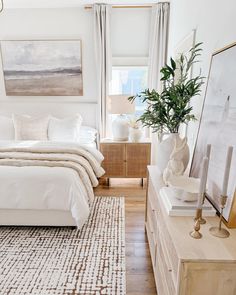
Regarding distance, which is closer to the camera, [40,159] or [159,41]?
[40,159]

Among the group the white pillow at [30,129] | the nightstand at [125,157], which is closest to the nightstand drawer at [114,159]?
the nightstand at [125,157]

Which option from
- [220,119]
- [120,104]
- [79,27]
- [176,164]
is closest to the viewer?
[220,119]

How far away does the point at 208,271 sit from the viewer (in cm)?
98

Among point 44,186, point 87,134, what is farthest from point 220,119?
point 87,134

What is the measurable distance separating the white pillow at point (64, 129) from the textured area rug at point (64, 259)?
147 centimetres

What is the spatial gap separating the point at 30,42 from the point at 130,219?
346 centimetres

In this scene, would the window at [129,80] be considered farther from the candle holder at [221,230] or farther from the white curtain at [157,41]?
the candle holder at [221,230]

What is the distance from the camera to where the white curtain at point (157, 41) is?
12.2ft

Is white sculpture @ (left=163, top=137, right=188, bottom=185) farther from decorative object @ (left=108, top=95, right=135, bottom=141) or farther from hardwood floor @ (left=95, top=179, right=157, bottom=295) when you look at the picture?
decorative object @ (left=108, top=95, right=135, bottom=141)

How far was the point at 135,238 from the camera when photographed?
2.44 m

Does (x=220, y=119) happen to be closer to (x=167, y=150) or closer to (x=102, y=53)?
(x=167, y=150)

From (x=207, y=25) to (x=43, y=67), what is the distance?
307 centimetres

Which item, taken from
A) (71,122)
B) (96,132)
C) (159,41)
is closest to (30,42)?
(71,122)

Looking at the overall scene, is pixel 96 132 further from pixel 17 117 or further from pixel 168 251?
pixel 168 251
